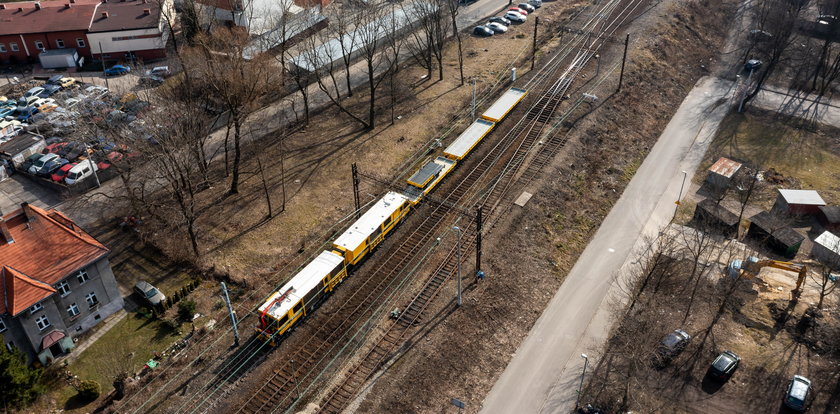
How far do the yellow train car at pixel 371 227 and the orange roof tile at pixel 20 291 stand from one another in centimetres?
2254

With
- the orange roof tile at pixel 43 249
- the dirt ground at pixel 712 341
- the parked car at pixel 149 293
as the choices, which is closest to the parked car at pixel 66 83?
the orange roof tile at pixel 43 249

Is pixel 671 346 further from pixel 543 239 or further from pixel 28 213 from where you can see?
pixel 28 213

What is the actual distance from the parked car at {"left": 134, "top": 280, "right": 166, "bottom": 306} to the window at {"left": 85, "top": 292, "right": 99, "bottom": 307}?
136 inches

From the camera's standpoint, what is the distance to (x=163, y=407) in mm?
42844

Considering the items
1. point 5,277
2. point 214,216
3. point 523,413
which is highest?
point 5,277

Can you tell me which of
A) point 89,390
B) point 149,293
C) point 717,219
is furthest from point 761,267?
point 89,390

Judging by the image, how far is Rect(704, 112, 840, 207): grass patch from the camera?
219ft

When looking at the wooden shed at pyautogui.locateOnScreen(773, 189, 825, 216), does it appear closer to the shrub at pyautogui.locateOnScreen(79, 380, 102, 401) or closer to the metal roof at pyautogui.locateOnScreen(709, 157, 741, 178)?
the metal roof at pyautogui.locateOnScreen(709, 157, 741, 178)

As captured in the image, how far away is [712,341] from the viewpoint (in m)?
47.6

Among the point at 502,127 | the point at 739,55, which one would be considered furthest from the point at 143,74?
the point at 739,55

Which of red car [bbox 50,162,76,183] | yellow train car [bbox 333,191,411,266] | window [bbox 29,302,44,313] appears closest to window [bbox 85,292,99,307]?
window [bbox 29,302,44,313]

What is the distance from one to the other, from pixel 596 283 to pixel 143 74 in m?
67.2

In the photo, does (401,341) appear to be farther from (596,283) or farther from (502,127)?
(502,127)

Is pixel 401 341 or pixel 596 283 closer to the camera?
pixel 401 341
